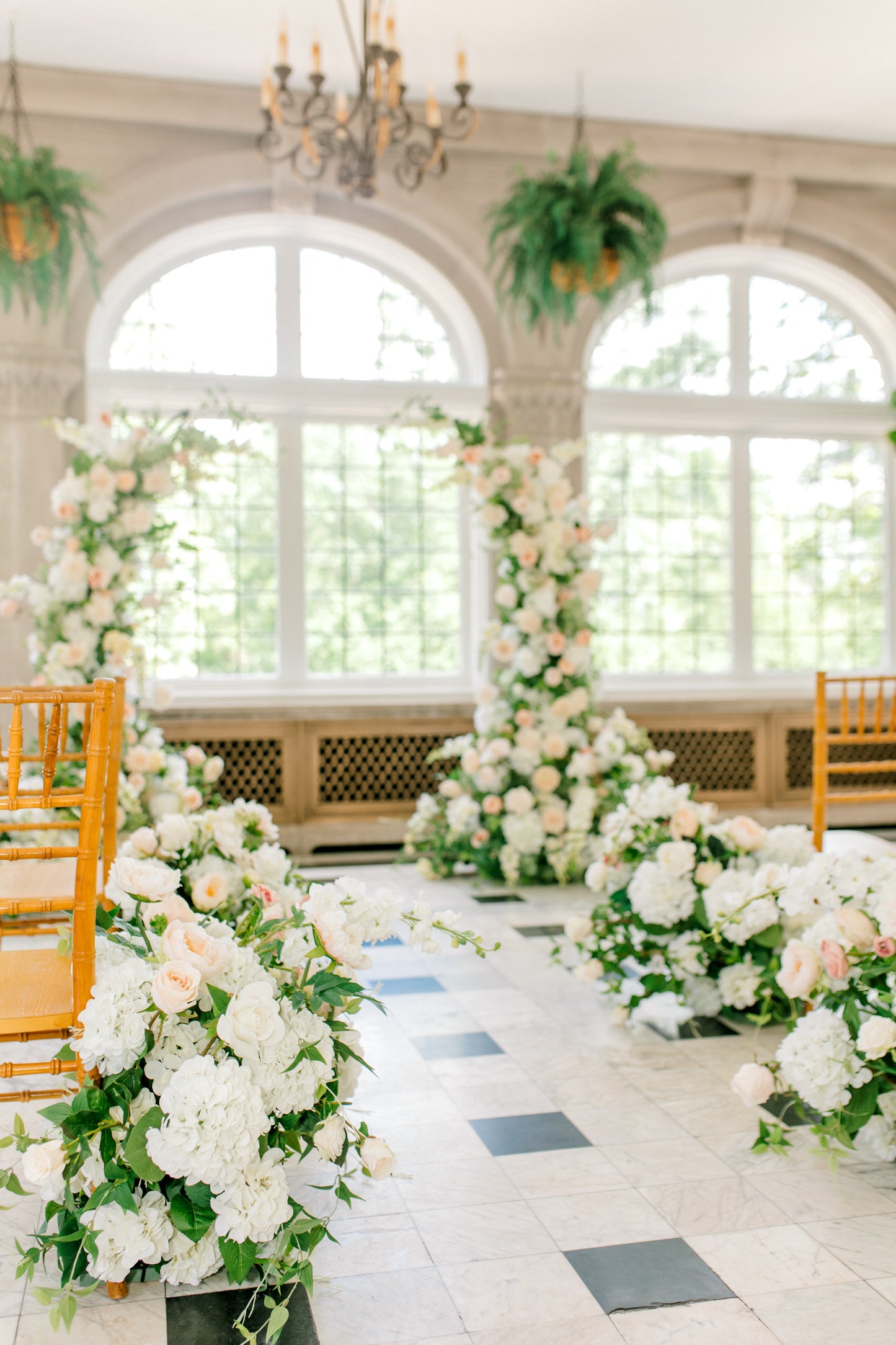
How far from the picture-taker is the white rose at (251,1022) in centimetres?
163

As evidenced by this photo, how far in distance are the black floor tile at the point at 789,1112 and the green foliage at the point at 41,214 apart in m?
4.21

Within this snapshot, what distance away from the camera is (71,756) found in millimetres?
2027

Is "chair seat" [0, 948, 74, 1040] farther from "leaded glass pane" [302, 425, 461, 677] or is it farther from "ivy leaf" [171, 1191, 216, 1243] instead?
"leaded glass pane" [302, 425, 461, 677]

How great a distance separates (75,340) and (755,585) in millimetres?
3859

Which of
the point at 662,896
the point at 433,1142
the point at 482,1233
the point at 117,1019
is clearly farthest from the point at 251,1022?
the point at 662,896

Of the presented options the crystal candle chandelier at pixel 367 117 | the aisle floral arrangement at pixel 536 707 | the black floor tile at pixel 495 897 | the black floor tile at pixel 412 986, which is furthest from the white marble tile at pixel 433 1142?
the crystal candle chandelier at pixel 367 117

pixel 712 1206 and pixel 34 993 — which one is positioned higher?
pixel 34 993

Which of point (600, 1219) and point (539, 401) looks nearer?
point (600, 1219)

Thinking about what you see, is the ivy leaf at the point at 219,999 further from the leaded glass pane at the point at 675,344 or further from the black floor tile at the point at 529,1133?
the leaded glass pane at the point at 675,344

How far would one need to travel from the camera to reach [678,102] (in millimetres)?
5695

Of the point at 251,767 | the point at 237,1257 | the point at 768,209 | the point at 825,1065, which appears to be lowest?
the point at 237,1257

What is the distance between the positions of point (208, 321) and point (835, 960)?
4.80m

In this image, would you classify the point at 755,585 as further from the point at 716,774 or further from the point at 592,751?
the point at 592,751

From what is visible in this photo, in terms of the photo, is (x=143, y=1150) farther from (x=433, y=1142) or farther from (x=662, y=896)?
(x=662, y=896)
